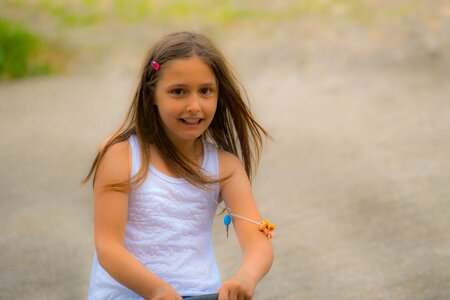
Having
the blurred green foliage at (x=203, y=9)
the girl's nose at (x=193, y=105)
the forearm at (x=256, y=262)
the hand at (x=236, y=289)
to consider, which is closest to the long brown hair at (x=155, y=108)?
the girl's nose at (x=193, y=105)

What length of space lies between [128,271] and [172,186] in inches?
11.9

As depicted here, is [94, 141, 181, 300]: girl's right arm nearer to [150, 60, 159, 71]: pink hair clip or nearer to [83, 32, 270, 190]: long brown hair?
[83, 32, 270, 190]: long brown hair

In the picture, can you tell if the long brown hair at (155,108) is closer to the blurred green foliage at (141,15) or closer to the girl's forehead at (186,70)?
the girl's forehead at (186,70)

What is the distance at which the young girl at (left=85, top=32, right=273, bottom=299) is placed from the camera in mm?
2322

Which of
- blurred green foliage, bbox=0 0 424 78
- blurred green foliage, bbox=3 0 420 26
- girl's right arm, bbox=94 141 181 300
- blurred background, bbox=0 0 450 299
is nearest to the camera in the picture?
girl's right arm, bbox=94 141 181 300

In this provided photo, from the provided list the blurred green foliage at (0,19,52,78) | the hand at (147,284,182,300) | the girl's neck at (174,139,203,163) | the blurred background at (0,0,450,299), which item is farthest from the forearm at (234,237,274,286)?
the blurred green foliage at (0,19,52,78)

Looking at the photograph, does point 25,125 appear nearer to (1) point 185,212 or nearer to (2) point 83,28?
(2) point 83,28

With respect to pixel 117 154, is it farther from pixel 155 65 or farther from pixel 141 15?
pixel 141 15

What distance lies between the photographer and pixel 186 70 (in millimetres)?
2350

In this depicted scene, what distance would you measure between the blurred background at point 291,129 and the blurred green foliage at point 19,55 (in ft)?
0.05

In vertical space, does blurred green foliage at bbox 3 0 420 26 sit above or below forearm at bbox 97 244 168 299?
below

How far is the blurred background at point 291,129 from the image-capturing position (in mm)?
3908

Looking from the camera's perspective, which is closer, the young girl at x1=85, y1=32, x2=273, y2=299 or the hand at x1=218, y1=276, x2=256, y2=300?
the hand at x1=218, y1=276, x2=256, y2=300

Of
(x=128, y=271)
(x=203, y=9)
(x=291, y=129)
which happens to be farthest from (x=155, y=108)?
(x=203, y=9)
